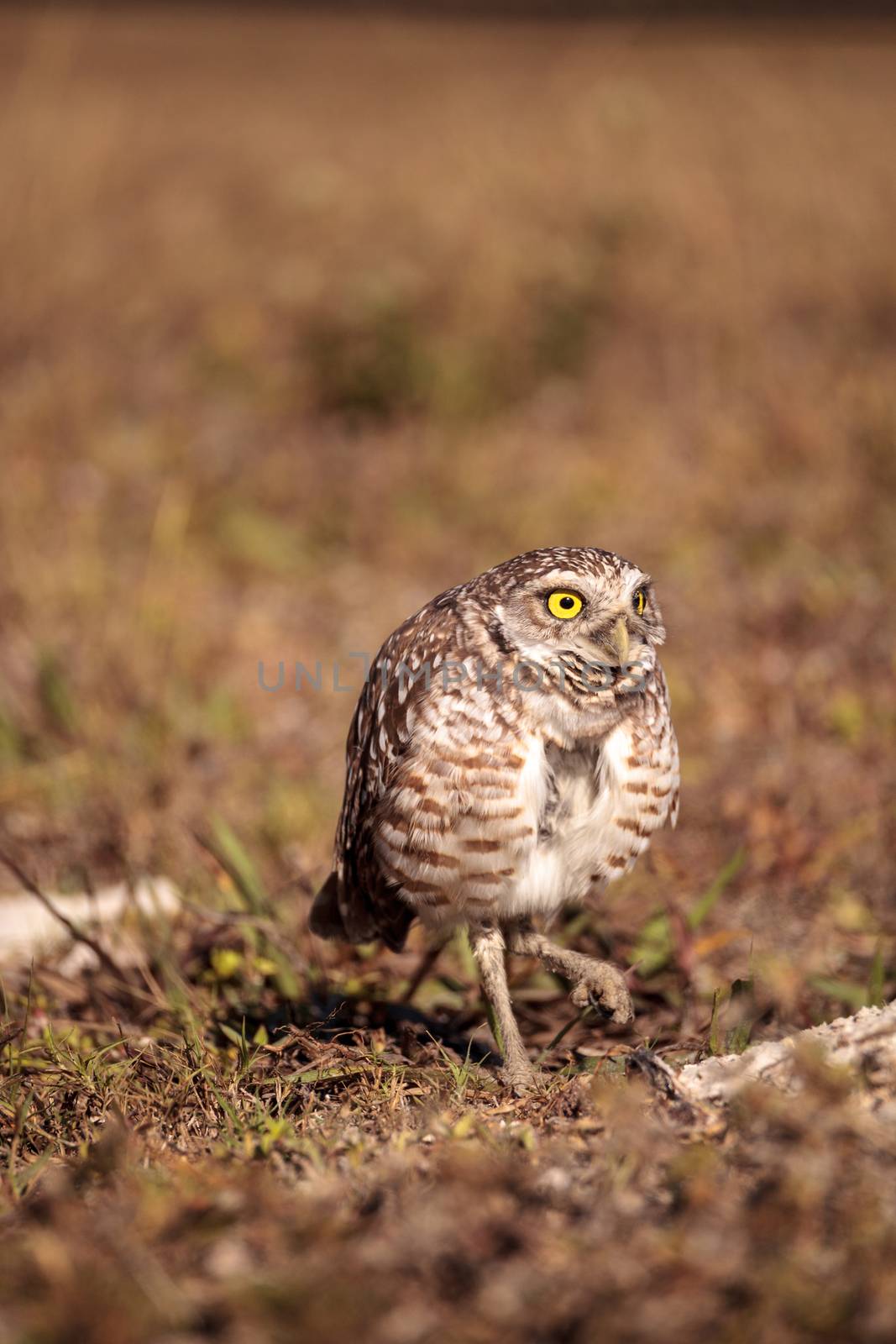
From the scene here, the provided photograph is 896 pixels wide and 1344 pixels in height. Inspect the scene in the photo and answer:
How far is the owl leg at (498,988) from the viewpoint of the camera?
2.53 metres

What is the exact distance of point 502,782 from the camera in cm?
235

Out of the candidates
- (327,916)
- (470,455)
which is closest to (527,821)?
(327,916)

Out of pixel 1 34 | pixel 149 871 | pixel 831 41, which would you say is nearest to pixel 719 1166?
pixel 149 871

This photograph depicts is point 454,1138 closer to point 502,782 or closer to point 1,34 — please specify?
point 502,782

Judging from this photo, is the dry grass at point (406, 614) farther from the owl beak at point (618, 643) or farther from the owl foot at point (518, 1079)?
the owl beak at point (618, 643)

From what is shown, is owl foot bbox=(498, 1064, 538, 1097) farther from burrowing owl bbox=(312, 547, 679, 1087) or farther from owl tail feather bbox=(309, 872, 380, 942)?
owl tail feather bbox=(309, 872, 380, 942)

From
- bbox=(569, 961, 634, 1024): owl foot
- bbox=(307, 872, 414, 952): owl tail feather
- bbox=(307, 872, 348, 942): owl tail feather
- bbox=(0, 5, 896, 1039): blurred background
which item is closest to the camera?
bbox=(569, 961, 634, 1024): owl foot

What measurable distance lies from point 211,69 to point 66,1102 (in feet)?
65.2

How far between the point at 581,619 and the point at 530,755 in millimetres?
319

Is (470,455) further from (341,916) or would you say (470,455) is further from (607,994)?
(607,994)

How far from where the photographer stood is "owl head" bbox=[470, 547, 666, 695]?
2436mm

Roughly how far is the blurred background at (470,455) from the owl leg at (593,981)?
57cm

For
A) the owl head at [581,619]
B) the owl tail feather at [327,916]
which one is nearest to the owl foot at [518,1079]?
the owl tail feather at [327,916]

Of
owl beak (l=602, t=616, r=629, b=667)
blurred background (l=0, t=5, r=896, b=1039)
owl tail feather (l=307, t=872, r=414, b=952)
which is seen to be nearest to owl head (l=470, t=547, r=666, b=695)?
owl beak (l=602, t=616, r=629, b=667)
